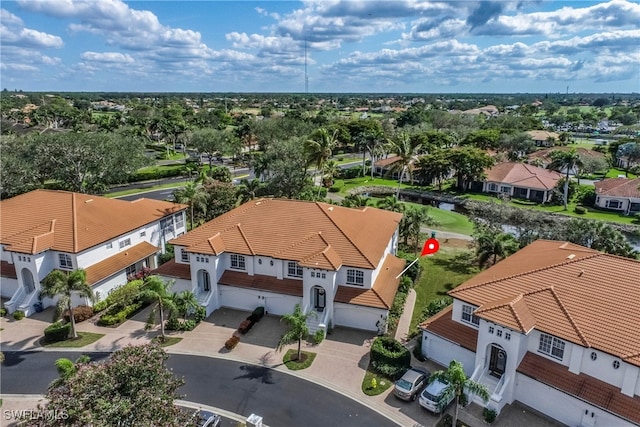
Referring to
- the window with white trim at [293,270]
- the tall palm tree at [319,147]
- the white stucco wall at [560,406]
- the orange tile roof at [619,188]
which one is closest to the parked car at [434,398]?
the white stucco wall at [560,406]

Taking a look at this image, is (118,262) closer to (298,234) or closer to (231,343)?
(231,343)

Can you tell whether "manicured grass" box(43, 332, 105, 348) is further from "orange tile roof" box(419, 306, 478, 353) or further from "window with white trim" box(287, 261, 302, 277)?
"orange tile roof" box(419, 306, 478, 353)

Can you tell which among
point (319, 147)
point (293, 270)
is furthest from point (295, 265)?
point (319, 147)

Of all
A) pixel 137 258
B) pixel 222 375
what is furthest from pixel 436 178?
pixel 222 375

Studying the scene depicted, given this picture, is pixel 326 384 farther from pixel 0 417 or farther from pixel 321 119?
pixel 321 119

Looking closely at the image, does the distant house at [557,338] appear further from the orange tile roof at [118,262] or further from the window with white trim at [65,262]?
the window with white trim at [65,262]

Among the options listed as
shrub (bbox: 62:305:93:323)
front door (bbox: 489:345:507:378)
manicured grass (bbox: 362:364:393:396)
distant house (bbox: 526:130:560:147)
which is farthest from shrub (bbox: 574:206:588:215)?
shrub (bbox: 62:305:93:323)
